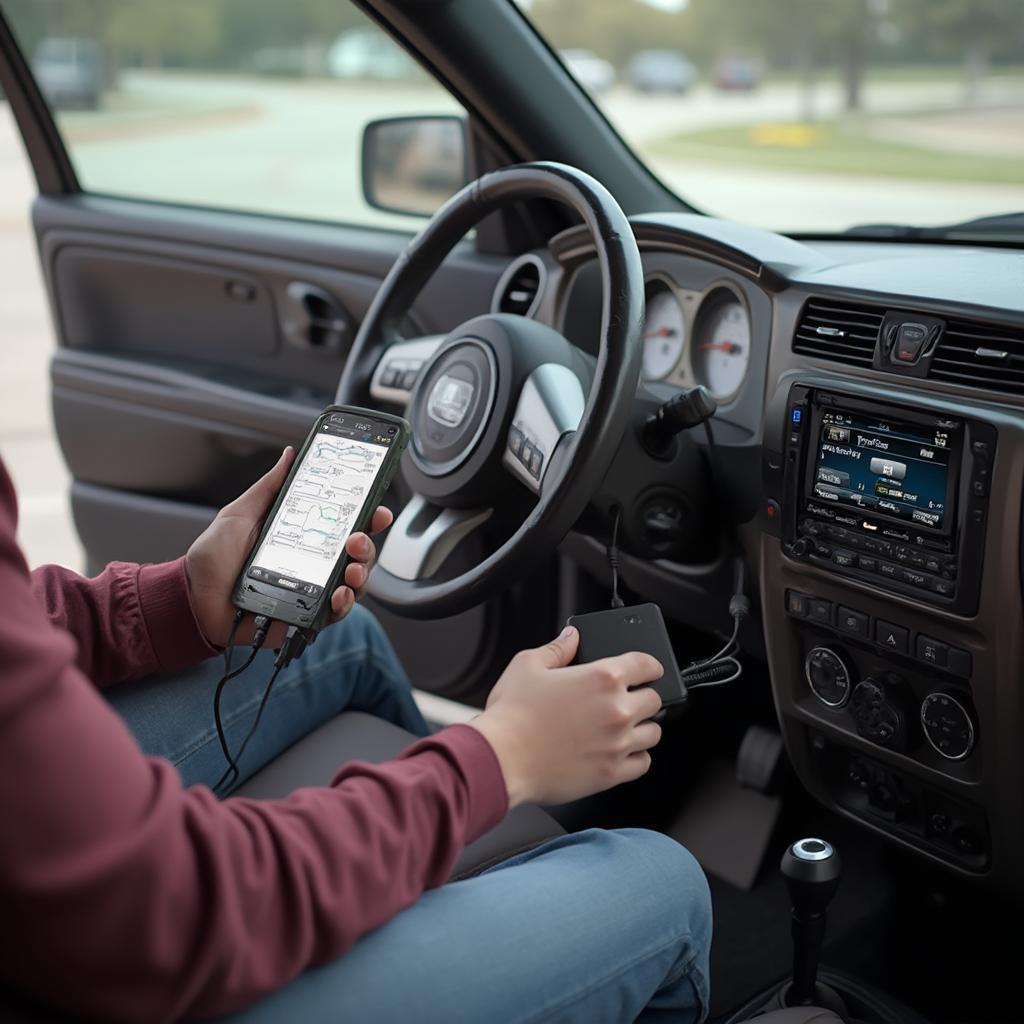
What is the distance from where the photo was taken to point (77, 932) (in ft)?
2.11

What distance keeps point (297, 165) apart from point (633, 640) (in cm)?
373

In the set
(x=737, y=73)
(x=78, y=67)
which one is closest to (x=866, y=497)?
(x=737, y=73)

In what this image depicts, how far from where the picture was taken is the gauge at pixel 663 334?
1644 mm

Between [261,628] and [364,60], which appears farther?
[364,60]

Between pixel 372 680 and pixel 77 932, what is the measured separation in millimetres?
798

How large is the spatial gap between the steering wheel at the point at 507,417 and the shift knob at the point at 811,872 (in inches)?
18.0

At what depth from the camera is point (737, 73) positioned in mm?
3887

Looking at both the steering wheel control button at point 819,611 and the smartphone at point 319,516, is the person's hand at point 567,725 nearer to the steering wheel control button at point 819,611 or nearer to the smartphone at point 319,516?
the smartphone at point 319,516

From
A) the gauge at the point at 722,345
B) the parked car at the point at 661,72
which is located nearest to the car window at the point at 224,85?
the parked car at the point at 661,72

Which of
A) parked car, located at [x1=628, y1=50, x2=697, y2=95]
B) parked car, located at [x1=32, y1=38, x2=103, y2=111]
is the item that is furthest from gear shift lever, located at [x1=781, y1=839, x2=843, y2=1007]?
parked car, located at [x1=32, y1=38, x2=103, y2=111]

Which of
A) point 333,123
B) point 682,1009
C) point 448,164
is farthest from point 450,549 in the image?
point 333,123

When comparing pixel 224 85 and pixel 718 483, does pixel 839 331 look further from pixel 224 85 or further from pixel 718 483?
pixel 224 85

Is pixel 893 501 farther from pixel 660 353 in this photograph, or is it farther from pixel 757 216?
pixel 757 216

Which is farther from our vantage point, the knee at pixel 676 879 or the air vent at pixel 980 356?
the air vent at pixel 980 356
